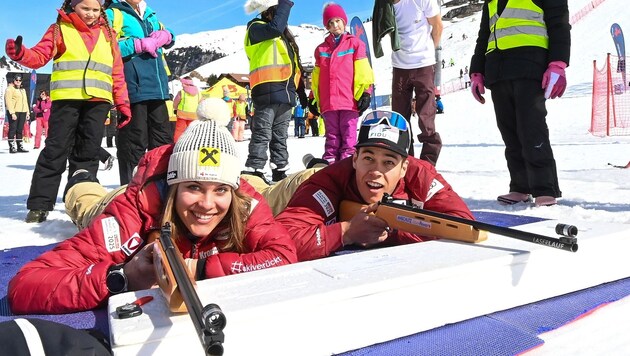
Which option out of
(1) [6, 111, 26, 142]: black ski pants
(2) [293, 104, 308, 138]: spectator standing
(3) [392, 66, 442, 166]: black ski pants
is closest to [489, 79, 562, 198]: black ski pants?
(3) [392, 66, 442, 166]: black ski pants

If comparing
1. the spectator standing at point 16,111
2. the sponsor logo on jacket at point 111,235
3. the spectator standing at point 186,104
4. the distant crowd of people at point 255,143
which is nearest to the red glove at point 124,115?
the distant crowd of people at point 255,143

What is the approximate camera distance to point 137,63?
4.33m

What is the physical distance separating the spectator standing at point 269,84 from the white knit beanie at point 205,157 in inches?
118

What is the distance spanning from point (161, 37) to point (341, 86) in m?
1.74

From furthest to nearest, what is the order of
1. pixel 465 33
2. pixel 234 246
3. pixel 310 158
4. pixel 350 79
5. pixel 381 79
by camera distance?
pixel 465 33
pixel 381 79
pixel 350 79
pixel 310 158
pixel 234 246

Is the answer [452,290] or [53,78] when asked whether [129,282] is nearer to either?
[452,290]

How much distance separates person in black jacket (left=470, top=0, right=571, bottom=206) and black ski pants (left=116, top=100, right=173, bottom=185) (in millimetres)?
2615

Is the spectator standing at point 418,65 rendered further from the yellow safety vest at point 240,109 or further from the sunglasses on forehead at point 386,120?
the yellow safety vest at point 240,109

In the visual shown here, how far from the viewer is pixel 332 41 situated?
5410mm

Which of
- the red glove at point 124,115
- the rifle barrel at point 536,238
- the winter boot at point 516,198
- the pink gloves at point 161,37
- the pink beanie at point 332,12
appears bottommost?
the winter boot at point 516,198

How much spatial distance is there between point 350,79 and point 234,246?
354 centimetres

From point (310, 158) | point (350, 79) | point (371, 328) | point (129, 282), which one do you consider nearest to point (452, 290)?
point (371, 328)

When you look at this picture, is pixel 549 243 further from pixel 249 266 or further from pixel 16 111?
pixel 16 111

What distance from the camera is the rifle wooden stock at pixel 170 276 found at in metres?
1.27
